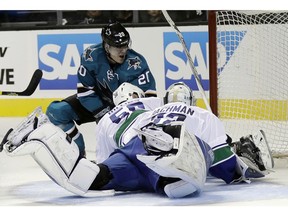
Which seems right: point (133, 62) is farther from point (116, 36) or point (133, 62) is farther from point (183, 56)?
point (183, 56)

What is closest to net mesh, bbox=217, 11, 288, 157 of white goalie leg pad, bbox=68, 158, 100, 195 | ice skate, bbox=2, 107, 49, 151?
white goalie leg pad, bbox=68, 158, 100, 195

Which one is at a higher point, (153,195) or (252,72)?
(252,72)

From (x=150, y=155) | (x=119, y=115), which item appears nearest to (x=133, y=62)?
(x=119, y=115)

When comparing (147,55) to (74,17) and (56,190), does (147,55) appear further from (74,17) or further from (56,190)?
(56,190)

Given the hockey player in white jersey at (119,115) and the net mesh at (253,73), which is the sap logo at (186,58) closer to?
the net mesh at (253,73)

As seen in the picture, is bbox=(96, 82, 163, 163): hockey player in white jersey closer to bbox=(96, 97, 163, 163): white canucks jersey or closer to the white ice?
bbox=(96, 97, 163, 163): white canucks jersey

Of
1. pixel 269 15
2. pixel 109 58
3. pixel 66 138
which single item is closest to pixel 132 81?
pixel 109 58

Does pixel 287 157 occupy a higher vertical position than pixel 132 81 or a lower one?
lower
